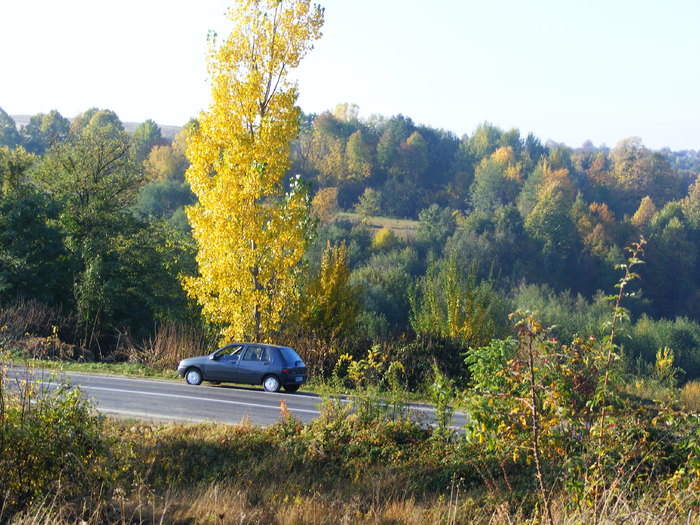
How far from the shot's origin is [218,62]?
20.9 meters

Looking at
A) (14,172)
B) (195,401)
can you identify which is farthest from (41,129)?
(195,401)

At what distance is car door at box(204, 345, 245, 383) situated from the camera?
18547 millimetres

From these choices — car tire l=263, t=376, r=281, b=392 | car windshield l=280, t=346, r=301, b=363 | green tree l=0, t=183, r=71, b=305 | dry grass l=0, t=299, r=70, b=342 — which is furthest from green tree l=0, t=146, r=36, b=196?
car windshield l=280, t=346, r=301, b=363

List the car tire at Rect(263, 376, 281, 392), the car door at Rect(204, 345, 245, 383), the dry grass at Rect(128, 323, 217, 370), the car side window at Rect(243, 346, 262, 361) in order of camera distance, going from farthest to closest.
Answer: the dry grass at Rect(128, 323, 217, 370)
the car door at Rect(204, 345, 245, 383)
the car side window at Rect(243, 346, 262, 361)
the car tire at Rect(263, 376, 281, 392)

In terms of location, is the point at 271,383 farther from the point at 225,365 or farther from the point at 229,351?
the point at 229,351

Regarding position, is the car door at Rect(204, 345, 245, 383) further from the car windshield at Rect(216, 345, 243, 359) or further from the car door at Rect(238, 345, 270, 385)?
the car door at Rect(238, 345, 270, 385)

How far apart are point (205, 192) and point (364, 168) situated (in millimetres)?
106013

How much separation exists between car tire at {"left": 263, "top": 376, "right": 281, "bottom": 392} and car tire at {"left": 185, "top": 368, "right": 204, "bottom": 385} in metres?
1.85

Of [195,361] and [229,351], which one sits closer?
[229,351]

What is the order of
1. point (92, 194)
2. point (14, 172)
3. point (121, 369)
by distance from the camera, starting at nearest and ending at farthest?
point (121, 369)
point (14, 172)
point (92, 194)

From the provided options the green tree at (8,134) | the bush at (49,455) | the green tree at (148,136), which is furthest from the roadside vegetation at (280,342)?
the green tree at (8,134)

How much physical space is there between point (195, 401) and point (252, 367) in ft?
8.42

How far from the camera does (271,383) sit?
18047 mm

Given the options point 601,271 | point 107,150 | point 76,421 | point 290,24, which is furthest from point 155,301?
point 601,271
